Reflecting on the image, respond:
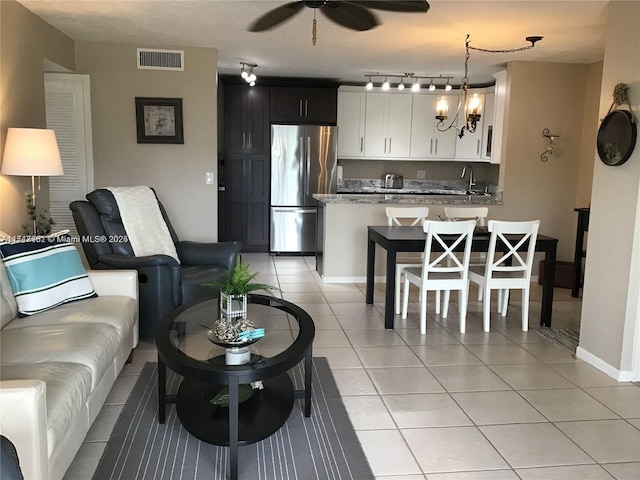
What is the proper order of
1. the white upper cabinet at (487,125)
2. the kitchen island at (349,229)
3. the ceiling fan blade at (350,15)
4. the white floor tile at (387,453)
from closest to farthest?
the white floor tile at (387,453) → the ceiling fan blade at (350,15) → the kitchen island at (349,229) → the white upper cabinet at (487,125)

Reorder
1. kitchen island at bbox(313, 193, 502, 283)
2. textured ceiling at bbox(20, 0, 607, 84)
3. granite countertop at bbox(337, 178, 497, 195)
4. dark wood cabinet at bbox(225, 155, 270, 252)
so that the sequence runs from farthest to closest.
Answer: granite countertop at bbox(337, 178, 497, 195) < dark wood cabinet at bbox(225, 155, 270, 252) < kitchen island at bbox(313, 193, 502, 283) < textured ceiling at bbox(20, 0, 607, 84)

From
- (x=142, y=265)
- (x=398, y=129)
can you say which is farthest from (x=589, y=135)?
(x=142, y=265)

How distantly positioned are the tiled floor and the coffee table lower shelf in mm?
353

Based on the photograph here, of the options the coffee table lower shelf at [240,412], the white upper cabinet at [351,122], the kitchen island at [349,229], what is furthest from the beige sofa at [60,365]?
the white upper cabinet at [351,122]

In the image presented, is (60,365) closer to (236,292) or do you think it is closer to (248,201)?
(236,292)

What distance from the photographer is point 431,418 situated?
274cm

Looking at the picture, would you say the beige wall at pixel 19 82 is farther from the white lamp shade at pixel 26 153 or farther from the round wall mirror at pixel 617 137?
the round wall mirror at pixel 617 137

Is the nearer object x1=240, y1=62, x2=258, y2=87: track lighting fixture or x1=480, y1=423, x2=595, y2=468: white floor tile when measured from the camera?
x1=480, y1=423, x2=595, y2=468: white floor tile

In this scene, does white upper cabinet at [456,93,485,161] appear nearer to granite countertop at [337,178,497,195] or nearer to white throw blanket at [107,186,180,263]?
granite countertop at [337,178,497,195]

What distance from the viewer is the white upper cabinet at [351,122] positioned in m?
7.33

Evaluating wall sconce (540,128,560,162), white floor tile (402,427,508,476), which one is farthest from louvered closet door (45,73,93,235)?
wall sconce (540,128,560,162)

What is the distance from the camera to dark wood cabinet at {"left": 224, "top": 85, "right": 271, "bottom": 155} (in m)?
7.02

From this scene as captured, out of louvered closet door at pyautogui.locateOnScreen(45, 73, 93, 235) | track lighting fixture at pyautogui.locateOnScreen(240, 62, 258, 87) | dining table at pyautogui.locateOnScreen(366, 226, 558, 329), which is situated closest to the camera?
dining table at pyautogui.locateOnScreen(366, 226, 558, 329)

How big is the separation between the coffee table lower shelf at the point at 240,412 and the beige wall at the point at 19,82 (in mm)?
1845
